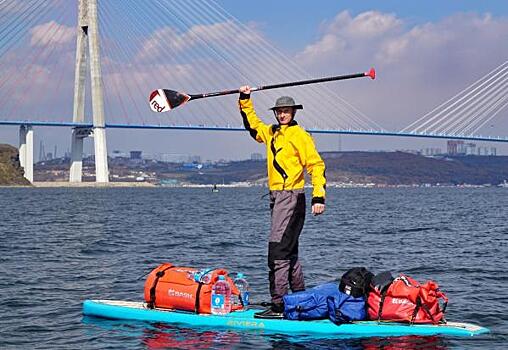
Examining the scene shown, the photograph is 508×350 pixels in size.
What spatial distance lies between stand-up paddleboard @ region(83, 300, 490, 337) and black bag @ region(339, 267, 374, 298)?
29 cm

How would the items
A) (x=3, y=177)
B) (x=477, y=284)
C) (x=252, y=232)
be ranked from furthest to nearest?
A: (x=3, y=177) → (x=252, y=232) → (x=477, y=284)

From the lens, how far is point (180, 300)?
27.7 feet

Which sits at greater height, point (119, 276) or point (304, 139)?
point (304, 139)

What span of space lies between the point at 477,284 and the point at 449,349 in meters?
4.71

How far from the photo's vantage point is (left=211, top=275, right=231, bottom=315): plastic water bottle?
834 cm

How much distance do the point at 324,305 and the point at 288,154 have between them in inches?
59.2

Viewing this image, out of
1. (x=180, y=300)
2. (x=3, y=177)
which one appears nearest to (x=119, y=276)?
(x=180, y=300)

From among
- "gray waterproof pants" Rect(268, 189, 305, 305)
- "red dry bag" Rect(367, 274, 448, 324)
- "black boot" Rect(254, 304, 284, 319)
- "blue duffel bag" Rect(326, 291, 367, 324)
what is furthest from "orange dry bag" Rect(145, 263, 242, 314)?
"red dry bag" Rect(367, 274, 448, 324)

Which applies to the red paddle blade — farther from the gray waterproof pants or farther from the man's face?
the gray waterproof pants

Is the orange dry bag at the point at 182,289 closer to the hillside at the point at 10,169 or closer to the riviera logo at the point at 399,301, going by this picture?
the riviera logo at the point at 399,301

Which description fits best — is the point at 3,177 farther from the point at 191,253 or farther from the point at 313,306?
the point at 313,306

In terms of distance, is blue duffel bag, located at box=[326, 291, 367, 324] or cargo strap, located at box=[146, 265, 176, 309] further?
cargo strap, located at box=[146, 265, 176, 309]

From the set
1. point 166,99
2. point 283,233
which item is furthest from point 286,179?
point 166,99

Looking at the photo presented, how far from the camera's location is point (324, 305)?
7855mm
